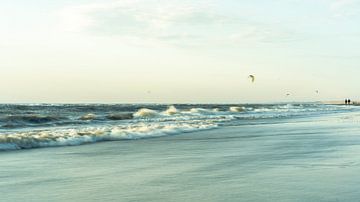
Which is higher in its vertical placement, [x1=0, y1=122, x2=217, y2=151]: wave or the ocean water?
[x1=0, y1=122, x2=217, y2=151]: wave

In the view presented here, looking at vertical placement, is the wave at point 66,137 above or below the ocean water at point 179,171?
above

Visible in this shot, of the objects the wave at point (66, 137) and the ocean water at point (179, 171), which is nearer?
the ocean water at point (179, 171)

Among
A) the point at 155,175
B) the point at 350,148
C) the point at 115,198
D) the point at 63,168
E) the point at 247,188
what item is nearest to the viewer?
the point at 115,198

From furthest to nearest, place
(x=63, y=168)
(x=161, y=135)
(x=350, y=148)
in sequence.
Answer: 1. (x=161, y=135)
2. (x=350, y=148)
3. (x=63, y=168)

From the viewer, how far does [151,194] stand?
6746 millimetres

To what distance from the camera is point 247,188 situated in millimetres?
7156

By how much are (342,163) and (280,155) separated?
6.08 feet

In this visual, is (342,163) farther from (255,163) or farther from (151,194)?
(151,194)

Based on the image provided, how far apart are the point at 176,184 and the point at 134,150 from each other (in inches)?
226

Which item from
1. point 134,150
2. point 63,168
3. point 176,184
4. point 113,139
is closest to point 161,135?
point 113,139

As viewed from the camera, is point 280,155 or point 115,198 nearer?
point 115,198

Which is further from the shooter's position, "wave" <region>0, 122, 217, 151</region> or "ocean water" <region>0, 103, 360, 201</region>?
"wave" <region>0, 122, 217, 151</region>

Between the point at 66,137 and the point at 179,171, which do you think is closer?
the point at 179,171

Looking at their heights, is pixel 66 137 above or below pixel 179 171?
above
